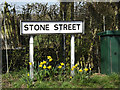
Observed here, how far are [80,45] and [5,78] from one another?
258 centimetres

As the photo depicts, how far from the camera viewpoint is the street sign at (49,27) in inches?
190

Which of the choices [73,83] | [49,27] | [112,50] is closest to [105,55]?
[112,50]

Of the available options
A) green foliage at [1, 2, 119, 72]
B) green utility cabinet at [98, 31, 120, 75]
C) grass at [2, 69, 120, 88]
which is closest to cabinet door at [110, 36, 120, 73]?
green utility cabinet at [98, 31, 120, 75]

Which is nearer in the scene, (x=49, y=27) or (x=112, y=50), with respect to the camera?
(x=49, y=27)

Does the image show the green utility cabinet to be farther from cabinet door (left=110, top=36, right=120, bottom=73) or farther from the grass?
the grass

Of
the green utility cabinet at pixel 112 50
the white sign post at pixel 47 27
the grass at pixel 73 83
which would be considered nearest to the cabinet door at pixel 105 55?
the green utility cabinet at pixel 112 50

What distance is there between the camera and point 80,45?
5711 millimetres

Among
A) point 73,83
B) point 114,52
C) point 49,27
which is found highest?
point 49,27

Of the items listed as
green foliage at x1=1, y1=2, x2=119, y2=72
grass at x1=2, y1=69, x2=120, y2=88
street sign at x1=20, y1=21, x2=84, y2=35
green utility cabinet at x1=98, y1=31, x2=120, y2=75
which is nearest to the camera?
grass at x1=2, y1=69, x2=120, y2=88

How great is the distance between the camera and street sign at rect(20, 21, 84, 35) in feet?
15.8

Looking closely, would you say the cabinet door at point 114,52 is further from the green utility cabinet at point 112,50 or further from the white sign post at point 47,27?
the white sign post at point 47,27

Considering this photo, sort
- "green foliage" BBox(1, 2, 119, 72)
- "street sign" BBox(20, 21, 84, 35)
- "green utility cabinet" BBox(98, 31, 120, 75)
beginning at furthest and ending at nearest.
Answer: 1. "green foliage" BBox(1, 2, 119, 72)
2. "green utility cabinet" BBox(98, 31, 120, 75)
3. "street sign" BBox(20, 21, 84, 35)

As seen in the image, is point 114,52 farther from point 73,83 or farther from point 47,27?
point 47,27

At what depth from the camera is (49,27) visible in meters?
4.90
